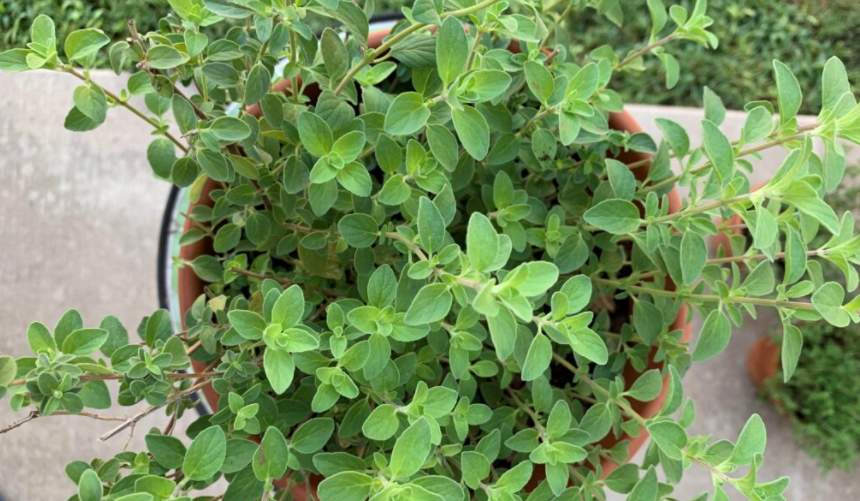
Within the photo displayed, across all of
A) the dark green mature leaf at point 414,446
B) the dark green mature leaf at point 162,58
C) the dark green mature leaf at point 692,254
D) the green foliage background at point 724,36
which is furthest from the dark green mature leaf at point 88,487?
the green foliage background at point 724,36

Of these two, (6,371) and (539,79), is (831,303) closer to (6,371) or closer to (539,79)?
(539,79)

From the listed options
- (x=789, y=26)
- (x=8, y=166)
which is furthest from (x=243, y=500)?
(x=789, y=26)

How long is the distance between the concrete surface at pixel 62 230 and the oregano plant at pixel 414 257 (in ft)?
1.88

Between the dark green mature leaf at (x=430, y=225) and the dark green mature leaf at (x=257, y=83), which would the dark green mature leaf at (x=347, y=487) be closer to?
the dark green mature leaf at (x=430, y=225)

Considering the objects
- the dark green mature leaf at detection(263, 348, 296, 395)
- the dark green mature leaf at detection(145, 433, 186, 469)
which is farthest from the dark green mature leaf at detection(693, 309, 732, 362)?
the dark green mature leaf at detection(145, 433, 186, 469)

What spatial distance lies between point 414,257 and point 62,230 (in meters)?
0.94

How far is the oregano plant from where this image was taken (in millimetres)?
620

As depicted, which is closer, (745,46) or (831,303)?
(831,303)

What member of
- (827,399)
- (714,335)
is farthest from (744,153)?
(827,399)

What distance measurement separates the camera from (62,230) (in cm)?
138

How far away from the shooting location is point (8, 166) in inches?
54.8

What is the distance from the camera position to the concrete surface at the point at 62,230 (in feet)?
4.43

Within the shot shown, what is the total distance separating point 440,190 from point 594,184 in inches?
10.3

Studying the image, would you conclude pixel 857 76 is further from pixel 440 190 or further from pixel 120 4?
pixel 120 4
